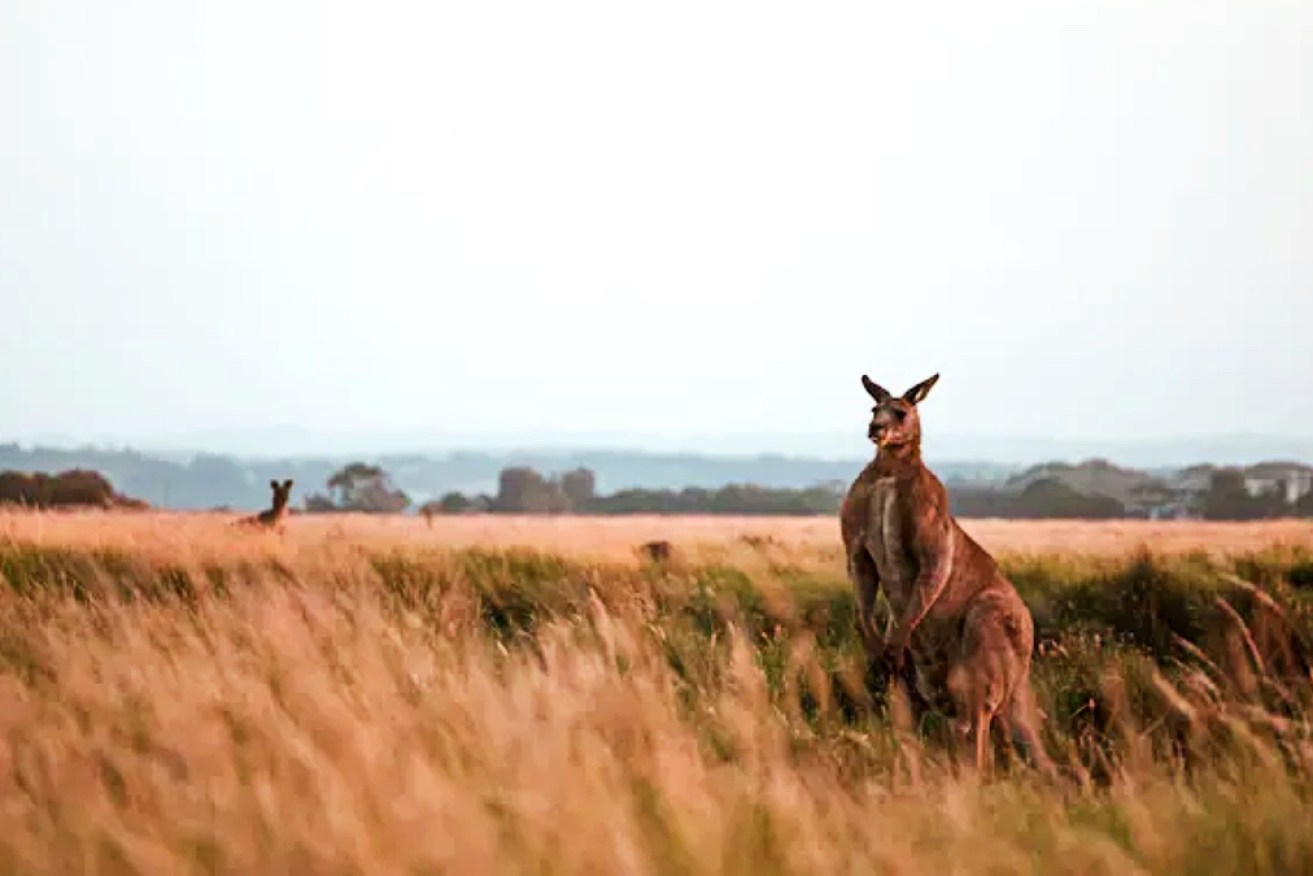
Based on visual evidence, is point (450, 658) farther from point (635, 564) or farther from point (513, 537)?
point (513, 537)

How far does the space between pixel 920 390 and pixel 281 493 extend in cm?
1491

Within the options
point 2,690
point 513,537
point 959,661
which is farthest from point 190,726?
point 513,537

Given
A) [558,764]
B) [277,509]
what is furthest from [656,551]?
[558,764]

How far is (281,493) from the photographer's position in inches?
837

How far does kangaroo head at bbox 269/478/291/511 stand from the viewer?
68.7 ft

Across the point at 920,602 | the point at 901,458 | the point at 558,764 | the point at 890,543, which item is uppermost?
the point at 901,458

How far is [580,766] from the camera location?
5270 mm

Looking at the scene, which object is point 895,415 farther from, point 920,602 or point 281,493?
point 281,493

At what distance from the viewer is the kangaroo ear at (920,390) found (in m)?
7.41

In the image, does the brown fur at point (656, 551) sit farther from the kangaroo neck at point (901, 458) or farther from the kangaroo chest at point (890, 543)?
the kangaroo neck at point (901, 458)

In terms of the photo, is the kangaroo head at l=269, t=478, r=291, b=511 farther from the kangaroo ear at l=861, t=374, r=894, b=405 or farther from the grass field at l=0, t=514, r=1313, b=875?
the kangaroo ear at l=861, t=374, r=894, b=405

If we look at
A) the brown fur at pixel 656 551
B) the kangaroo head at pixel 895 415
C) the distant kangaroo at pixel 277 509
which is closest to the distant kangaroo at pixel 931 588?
the kangaroo head at pixel 895 415

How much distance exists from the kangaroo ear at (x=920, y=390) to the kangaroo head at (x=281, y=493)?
1432 centimetres

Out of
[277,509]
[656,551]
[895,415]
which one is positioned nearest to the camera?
[895,415]
